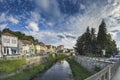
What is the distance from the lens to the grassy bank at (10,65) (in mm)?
27312

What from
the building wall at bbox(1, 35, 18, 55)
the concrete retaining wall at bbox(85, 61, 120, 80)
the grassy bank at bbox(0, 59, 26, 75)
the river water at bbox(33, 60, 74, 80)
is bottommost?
the river water at bbox(33, 60, 74, 80)

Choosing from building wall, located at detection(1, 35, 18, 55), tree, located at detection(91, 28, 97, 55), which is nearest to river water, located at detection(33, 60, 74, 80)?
building wall, located at detection(1, 35, 18, 55)

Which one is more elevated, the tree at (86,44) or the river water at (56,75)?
the tree at (86,44)

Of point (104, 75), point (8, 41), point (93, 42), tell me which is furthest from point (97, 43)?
point (104, 75)

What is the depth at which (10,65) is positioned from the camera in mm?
30109

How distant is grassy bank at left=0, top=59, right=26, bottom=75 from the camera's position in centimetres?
2731

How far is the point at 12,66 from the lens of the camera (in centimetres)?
3056

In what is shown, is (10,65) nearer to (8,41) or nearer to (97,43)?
(8,41)

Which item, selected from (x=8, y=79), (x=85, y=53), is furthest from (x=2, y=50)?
(x=85, y=53)

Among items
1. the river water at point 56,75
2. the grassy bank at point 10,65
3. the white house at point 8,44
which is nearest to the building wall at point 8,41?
the white house at point 8,44

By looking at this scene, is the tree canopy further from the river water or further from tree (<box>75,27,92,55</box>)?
the river water

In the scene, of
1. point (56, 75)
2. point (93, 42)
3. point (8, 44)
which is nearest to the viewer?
point (56, 75)

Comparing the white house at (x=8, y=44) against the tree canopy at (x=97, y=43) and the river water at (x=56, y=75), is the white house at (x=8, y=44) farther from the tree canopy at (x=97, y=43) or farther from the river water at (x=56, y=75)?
the tree canopy at (x=97, y=43)

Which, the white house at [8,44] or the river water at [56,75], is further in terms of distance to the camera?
the white house at [8,44]
